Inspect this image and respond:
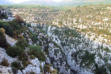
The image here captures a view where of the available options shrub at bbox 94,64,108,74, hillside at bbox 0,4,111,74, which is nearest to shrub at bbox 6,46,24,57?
hillside at bbox 0,4,111,74

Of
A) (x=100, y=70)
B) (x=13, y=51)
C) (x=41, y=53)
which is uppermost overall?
(x=13, y=51)

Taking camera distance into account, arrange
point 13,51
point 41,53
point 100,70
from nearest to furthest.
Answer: point 13,51
point 41,53
point 100,70

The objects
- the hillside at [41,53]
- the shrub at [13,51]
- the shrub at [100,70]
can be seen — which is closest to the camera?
the hillside at [41,53]

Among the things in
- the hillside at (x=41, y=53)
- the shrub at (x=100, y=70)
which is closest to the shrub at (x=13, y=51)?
the hillside at (x=41, y=53)

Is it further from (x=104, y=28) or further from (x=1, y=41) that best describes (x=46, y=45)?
(x=104, y=28)

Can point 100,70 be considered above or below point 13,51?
below

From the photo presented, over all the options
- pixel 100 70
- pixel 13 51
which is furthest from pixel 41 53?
pixel 100 70

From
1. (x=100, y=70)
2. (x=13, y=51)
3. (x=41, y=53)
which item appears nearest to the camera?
(x=13, y=51)

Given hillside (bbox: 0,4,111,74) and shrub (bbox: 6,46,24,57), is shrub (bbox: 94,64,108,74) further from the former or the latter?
shrub (bbox: 6,46,24,57)

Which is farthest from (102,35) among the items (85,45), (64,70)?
(64,70)

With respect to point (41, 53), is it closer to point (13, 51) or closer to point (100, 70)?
point (13, 51)

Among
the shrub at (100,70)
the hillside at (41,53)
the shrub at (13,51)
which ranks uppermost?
the shrub at (13,51)

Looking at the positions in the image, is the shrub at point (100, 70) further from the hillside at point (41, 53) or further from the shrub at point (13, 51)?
the shrub at point (13, 51)
